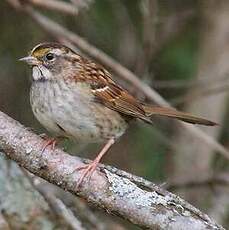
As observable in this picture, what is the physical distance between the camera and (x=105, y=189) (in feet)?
9.87

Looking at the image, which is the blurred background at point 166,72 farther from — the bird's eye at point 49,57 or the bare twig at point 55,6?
the bird's eye at point 49,57

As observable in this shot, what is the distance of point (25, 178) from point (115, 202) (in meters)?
1.47

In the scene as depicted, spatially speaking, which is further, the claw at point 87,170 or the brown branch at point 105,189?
the claw at point 87,170

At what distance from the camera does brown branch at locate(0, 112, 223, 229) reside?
2867mm

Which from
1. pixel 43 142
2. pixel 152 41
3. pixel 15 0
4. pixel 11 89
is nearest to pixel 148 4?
pixel 152 41

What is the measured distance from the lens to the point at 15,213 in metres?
4.16

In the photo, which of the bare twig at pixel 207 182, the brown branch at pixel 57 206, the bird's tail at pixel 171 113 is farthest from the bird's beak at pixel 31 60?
the bare twig at pixel 207 182

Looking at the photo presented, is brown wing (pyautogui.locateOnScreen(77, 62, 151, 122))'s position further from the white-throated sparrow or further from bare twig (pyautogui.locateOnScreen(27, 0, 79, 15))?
bare twig (pyautogui.locateOnScreen(27, 0, 79, 15))

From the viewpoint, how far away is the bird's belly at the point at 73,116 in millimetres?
3844

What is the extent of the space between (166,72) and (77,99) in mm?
2442

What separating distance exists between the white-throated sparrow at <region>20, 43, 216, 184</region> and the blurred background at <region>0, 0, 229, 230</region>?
119 cm

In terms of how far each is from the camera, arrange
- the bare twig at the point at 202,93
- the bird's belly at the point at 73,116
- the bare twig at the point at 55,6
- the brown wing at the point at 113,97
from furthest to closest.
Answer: the bare twig at the point at 202,93 → the bare twig at the point at 55,6 → the brown wing at the point at 113,97 → the bird's belly at the point at 73,116

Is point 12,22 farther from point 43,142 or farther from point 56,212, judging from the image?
point 43,142

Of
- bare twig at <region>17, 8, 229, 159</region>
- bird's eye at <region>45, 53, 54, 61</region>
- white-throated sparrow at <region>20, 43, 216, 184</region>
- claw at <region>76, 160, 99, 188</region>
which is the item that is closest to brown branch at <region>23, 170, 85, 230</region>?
white-throated sparrow at <region>20, 43, 216, 184</region>
